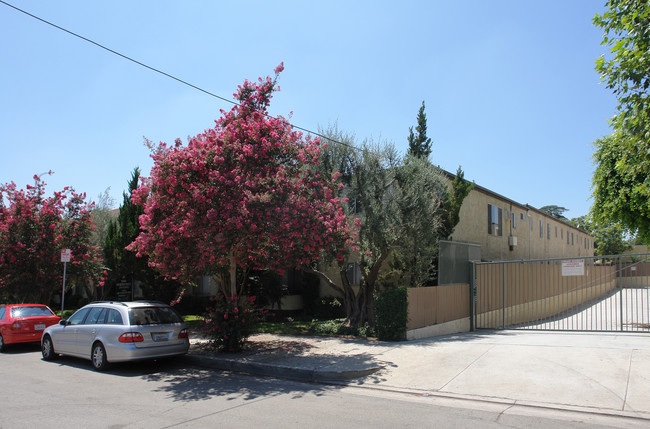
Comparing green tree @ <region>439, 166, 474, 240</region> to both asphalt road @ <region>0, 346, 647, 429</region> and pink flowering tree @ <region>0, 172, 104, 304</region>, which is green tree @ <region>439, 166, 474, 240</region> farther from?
pink flowering tree @ <region>0, 172, 104, 304</region>

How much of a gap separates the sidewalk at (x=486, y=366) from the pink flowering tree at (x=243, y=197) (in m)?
2.34

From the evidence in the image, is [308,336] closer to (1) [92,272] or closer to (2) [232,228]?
(2) [232,228]

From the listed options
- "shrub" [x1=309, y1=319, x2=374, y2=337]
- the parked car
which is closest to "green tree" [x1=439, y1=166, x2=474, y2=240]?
"shrub" [x1=309, y1=319, x2=374, y2=337]

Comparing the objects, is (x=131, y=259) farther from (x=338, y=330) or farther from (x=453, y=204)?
(x=453, y=204)

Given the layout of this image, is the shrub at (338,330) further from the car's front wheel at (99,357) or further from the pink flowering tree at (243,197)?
the car's front wheel at (99,357)

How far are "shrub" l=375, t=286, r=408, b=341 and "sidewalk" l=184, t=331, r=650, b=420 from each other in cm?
40

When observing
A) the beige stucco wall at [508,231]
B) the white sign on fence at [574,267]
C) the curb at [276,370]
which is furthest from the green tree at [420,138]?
the curb at [276,370]

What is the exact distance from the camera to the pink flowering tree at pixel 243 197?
30.7 feet

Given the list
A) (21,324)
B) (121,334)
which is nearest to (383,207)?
(121,334)

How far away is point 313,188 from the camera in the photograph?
1052 centimetres

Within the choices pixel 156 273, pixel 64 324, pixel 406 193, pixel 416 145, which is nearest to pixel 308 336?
pixel 406 193

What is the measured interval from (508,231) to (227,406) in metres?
22.2

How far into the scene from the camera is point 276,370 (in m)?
9.15

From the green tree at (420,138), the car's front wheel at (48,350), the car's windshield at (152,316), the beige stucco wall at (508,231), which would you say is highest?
the green tree at (420,138)
